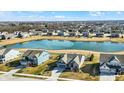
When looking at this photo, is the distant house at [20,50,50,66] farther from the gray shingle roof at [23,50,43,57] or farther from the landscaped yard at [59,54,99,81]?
the landscaped yard at [59,54,99,81]

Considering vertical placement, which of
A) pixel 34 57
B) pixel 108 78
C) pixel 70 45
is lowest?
pixel 108 78

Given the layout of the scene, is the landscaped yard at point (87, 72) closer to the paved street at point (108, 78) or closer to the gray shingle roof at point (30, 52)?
the paved street at point (108, 78)

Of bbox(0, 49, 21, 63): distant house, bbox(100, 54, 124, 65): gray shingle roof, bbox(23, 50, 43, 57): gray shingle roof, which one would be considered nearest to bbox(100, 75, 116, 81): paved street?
bbox(100, 54, 124, 65): gray shingle roof

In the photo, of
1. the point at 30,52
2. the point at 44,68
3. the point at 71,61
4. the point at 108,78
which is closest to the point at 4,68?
the point at 30,52

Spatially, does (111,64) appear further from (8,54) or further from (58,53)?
(8,54)

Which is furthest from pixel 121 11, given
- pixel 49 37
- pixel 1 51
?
pixel 1 51

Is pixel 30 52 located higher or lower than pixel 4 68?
higher
